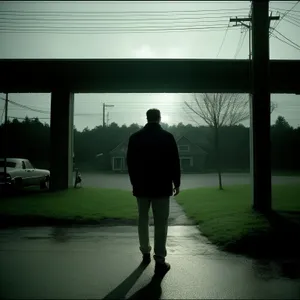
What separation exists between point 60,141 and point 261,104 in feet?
34.6

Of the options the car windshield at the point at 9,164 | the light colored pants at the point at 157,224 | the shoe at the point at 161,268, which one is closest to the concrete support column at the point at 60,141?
the car windshield at the point at 9,164

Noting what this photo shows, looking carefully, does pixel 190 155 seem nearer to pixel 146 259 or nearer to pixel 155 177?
pixel 146 259

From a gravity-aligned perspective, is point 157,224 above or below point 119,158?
below

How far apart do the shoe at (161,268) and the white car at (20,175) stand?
36.2ft

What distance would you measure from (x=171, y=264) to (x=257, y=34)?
6484mm

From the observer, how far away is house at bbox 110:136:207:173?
51.3 meters

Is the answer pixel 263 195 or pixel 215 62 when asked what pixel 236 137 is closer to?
pixel 215 62

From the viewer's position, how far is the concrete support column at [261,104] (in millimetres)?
8180

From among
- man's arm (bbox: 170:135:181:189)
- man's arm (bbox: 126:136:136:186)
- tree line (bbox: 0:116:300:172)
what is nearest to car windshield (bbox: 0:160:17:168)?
man's arm (bbox: 126:136:136:186)

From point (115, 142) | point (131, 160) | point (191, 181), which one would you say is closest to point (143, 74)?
point (131, 160)

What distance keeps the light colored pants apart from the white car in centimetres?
1071

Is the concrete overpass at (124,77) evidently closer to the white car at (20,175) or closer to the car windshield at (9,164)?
the white car at (20,175)

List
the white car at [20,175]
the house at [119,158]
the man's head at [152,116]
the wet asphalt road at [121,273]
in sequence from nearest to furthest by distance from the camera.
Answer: the wet asphalt road at [121,273] → the man's head at [152,116] → the white car at [20,175] → the house at [119,158]

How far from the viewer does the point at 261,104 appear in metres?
8.19
